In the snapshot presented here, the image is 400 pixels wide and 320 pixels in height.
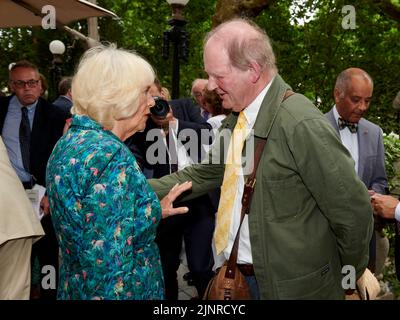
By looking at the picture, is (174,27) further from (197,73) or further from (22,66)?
(197,73)

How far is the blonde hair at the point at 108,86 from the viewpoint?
253 cm

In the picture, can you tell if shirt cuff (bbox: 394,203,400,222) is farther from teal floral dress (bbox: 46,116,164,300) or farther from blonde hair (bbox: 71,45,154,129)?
blonde hair (bbox: 71,45,154,129)

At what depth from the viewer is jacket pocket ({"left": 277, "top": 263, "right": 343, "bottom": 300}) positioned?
2.58 metres

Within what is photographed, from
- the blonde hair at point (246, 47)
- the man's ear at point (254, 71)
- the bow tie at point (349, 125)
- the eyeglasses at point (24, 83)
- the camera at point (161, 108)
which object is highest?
the blonde hair at point (246, 47)

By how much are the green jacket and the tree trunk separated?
23.0 feet

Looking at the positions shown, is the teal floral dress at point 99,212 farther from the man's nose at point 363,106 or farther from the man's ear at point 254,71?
the man's nose at point 363,106

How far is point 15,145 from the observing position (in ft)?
18.7

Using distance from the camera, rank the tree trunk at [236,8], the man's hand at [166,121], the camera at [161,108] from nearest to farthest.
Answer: the camera at [161,108], the man's hand at [166,121], the tree trunk at [236,8]

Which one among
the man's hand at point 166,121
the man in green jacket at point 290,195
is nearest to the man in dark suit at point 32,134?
the man's hand at point 166,121

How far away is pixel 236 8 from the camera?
370 inches

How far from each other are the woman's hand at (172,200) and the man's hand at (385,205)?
116 centimetres

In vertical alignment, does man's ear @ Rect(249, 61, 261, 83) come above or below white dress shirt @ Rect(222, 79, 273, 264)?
above

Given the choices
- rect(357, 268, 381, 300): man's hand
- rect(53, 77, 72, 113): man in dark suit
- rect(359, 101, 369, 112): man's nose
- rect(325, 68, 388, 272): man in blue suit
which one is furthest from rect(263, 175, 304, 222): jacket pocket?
rect(53, 77, 72, 113): man in dark suit

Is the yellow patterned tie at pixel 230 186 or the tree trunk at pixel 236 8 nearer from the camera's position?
the yellow patterned tie at pixel 230 186
